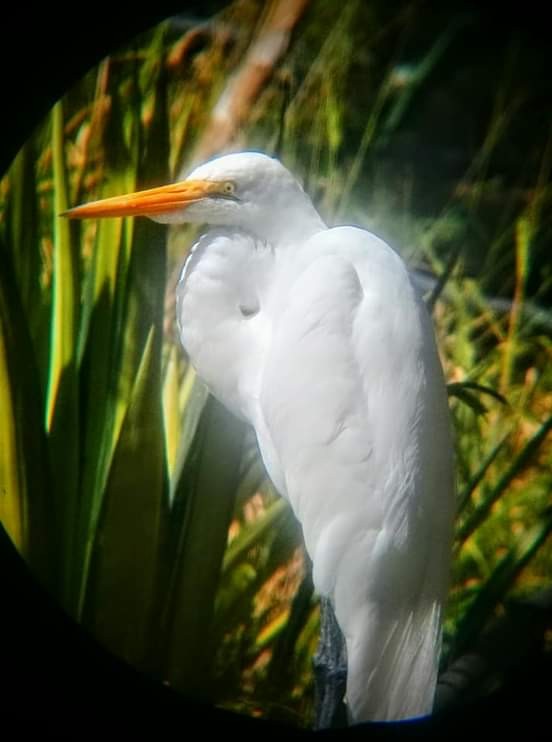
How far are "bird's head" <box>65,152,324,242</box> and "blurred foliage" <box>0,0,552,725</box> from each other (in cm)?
9

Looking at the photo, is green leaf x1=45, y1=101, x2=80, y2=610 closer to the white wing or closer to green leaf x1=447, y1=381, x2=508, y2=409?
the white wing

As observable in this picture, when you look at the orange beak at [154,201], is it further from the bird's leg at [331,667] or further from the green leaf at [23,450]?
the bird's leg at [331,667]

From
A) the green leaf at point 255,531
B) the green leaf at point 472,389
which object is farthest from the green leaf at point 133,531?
the green leaf at point 472,389

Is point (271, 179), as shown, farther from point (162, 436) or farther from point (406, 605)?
point (406, 605)

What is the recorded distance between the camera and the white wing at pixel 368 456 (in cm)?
135

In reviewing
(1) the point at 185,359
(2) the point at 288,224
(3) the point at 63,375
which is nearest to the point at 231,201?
(2) the point at 288,224

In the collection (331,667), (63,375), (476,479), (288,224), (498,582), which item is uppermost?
(288,224)

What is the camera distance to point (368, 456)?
1.35 m

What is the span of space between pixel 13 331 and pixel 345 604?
616 millimetres

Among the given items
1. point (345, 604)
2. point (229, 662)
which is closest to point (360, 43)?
point (345, 604)

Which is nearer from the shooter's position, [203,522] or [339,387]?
[339,387]

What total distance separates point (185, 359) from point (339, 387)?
0.30 metres

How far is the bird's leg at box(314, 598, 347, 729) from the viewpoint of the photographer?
Answer: 57.5 inches

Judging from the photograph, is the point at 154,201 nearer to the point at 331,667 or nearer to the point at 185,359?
the point at 185,359
